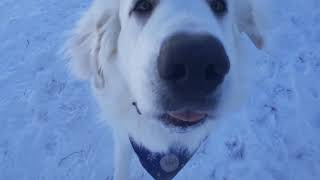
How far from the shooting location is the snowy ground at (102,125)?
13.8ft

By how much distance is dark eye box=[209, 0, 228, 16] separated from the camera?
2701 millimetres

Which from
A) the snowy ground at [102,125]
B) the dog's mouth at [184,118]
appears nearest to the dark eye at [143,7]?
the dog's mouth at [184,118]

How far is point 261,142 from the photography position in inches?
173

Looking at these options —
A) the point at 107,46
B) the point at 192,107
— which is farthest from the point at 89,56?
the point at 192,107

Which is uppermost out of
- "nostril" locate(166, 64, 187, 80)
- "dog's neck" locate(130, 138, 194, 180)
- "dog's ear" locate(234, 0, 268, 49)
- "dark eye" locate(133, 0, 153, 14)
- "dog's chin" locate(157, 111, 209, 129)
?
"nostril" locate(166, 64, 187, 80)

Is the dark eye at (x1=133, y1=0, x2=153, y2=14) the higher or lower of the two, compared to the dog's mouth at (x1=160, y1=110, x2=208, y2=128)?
higher

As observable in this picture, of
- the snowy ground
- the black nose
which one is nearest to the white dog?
the black nose

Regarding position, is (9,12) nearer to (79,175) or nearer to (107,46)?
(79,175)

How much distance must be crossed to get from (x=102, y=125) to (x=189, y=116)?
193cm

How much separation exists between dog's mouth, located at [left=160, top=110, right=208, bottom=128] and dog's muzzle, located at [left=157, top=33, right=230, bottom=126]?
182 millimetres

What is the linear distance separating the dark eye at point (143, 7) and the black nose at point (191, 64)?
20.7 inches

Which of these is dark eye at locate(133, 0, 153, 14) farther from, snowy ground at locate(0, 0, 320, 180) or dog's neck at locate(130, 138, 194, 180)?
snowy ground at locate(0, 0, 320, 180)

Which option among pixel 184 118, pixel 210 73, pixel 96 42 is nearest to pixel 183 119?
pixel 184 118

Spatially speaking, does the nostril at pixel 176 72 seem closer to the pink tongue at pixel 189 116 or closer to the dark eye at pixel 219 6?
the pink tongue at pixel 189 116
